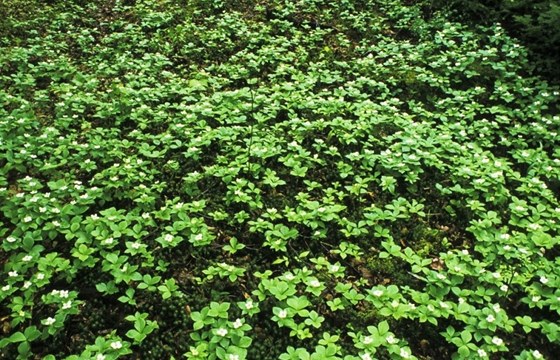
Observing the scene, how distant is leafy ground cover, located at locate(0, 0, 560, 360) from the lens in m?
3.10

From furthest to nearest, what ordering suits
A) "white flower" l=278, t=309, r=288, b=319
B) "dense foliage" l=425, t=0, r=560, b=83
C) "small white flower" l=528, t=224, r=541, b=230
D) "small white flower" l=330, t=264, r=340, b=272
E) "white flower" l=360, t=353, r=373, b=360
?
"dense foliage" l=425, t=0, r=560, b=83, "small white flower" l=528, t=224, r=541, b=230, "small white flower" l=330, t=264, r=340, b=272, "white flower" l=278, t=309, r=288, b=319, "white flower" l=360, t=353, r=373, b=360

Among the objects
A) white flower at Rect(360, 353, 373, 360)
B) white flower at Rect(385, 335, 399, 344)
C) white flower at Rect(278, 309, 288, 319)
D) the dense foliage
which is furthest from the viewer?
the dense foliage

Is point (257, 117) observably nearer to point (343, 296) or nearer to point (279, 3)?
point (343, 296)

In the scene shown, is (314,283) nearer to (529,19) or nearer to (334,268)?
(334,268)

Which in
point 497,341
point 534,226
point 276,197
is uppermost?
point 534,226

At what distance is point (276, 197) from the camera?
4215 mm

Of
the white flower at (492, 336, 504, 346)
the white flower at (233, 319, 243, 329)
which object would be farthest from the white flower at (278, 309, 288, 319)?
the white flower at (492, 336, 504, 346)

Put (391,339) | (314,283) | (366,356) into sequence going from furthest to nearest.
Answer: (314,283)
(391,339)
(366,356)

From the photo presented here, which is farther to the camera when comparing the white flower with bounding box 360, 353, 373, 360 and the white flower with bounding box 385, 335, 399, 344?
the white flower with bounding box 385, 335, 399, 344

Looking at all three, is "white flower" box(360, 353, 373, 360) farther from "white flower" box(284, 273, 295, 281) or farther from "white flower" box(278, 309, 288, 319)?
"white flower" box(284, 273, 295, 281)

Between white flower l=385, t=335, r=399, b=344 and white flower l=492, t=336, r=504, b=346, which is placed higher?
white flower l=492, t=336, r=504, b=346

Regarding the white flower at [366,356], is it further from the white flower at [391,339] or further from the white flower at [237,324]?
the white flower at [237,324]

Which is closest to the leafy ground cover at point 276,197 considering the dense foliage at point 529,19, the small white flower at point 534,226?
the small white flower at point 534,226

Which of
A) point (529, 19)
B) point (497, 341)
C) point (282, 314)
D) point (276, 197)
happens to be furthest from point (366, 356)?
point (529, 19)
